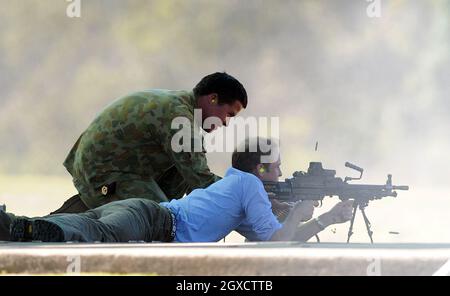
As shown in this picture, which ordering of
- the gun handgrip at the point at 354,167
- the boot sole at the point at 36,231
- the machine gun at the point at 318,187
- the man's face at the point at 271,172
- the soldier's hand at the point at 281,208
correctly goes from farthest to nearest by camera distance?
the gun handgrip at the point at 354,167
the machine gun at the point at 318,187
the soldier's hand at the point at 281,208
the man's face at the point at 271,172
the boot sole at the point at 36,231

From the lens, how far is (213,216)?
2.29 meters

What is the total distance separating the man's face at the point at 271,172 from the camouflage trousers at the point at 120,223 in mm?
509

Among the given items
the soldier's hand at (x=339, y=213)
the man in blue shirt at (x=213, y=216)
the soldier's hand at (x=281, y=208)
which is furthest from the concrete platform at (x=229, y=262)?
the soldier's hand at (x=281, y=208)

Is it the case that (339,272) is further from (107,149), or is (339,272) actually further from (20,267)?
(107,149)

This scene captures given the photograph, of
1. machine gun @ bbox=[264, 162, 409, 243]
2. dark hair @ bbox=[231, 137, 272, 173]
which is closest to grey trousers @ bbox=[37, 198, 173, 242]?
dark hair @ bbox=[231, 137, 272, 173]

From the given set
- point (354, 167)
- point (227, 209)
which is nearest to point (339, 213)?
point (227, 209)

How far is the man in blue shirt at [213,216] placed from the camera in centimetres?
185

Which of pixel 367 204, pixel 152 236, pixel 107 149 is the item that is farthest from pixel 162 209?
pixel 367 204

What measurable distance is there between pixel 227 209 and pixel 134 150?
0.63 metres

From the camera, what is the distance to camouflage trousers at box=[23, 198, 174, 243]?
164 centimetres

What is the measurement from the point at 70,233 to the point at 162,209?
572 millimetres

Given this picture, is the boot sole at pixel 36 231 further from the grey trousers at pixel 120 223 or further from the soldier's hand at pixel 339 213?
the soldier's hand at pixel 339 213
